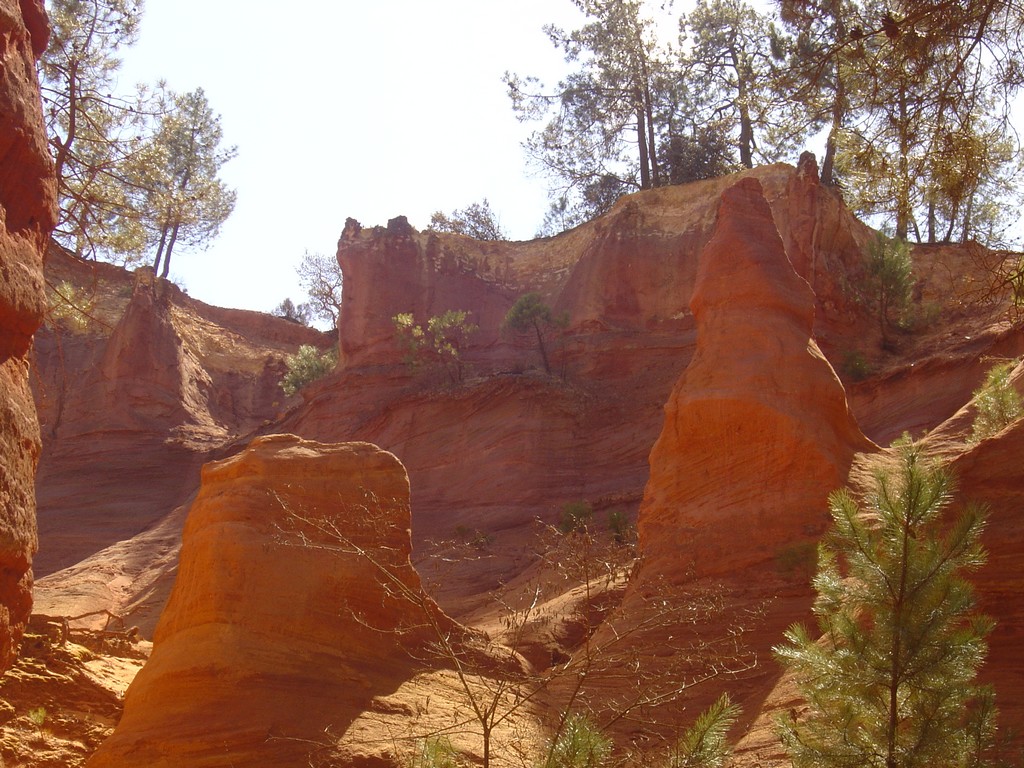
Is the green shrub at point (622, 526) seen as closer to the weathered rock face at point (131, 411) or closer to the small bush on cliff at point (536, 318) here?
the small bush on cliff at point (536, 318)

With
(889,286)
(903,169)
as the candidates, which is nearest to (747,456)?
(903,169)

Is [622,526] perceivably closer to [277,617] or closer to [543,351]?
[543,351]

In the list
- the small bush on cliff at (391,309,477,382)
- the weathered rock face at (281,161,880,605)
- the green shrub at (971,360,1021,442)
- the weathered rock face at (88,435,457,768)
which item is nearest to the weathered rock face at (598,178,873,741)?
the green shrub at (971,360,1021,442)

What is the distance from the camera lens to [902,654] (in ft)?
22.1

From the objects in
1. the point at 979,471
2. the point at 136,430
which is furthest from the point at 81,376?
the point at 979,471

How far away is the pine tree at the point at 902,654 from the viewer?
6.57 m

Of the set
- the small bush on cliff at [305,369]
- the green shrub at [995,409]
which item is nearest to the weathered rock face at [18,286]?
the green shrub at [995,409]

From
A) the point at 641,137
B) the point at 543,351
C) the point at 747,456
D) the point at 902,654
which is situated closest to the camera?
the point at 902,654

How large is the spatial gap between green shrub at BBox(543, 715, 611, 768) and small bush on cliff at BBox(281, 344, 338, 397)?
1300 inches

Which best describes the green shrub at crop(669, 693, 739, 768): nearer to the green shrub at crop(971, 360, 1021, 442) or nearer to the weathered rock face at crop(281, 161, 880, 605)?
the green shrub at crop(971, 360, 1021, 442)

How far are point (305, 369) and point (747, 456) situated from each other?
27.5 m

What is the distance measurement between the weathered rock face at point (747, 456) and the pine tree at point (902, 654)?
4769mm

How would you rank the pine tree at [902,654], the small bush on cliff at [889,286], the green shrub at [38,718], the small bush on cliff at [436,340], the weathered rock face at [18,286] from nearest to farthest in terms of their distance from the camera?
the pine tree at [902,654]
the weathered rock face at [18,286]
the green shrub at [38,718]
the small bush on cliff at [889,286]
the small bush on cliff at [436,340]

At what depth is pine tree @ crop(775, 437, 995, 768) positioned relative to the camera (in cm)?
657
